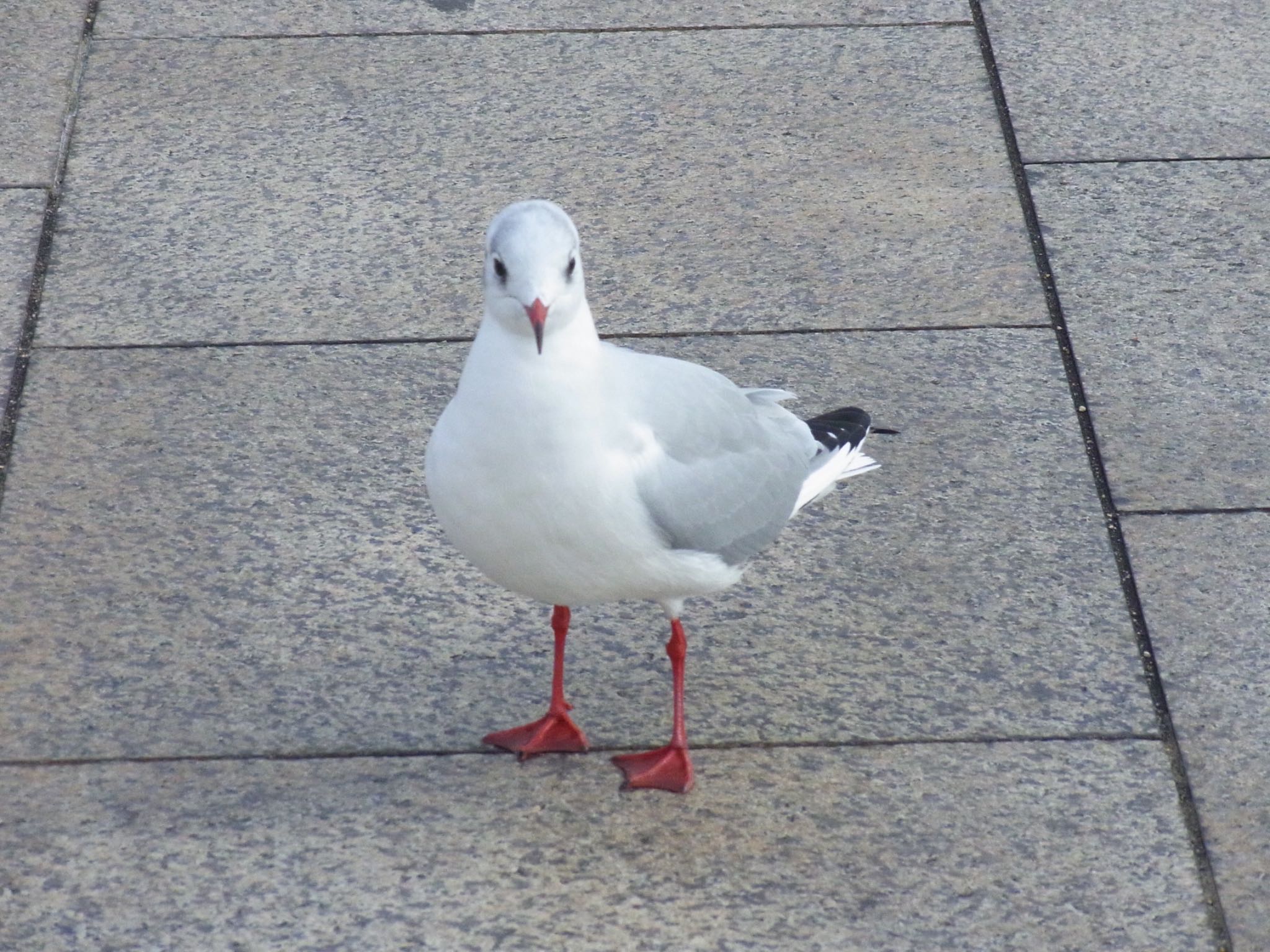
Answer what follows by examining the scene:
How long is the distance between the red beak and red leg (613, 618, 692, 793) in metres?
0.99

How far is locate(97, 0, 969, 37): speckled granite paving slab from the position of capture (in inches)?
288

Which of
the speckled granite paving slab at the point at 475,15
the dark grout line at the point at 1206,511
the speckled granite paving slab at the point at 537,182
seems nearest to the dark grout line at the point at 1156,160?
the speckled granite paving slab at the point at 537,182

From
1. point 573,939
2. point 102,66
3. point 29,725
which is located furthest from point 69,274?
point 573,939

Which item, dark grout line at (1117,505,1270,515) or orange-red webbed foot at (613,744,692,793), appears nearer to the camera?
orange-red webbed foot at (613,744,692,793)

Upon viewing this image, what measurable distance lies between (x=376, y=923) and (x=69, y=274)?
308cm

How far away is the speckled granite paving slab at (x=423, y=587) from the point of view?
4.23 m

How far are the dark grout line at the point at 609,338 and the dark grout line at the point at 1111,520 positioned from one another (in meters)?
0.31

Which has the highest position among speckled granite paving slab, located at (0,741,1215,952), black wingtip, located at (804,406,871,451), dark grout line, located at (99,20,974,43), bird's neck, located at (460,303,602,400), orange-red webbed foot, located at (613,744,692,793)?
dark grout line, located at (99,20,974,43)

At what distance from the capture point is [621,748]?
4180 mm

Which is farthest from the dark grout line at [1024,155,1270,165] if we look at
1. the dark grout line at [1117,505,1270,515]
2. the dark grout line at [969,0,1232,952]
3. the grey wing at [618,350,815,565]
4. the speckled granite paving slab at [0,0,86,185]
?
the speckled granite paving slab at [0,0,86,185]

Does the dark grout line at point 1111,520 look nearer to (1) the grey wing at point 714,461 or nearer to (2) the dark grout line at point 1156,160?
(2) the dark grout line at point 1156,160

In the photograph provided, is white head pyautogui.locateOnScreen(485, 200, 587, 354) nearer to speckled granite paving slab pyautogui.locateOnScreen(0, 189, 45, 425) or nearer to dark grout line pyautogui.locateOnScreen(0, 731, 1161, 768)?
dark grout line pyautogui.locateOnScreen(0, 731, 1161, 768)

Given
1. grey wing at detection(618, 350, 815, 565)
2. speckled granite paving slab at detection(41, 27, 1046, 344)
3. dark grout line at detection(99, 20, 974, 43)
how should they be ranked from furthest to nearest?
dark grout line at detection(99, 20, 974, 43) < speckled granite paving slab at detection(41, 27, 1046, 344) < grey wing at detection(618, 350, 815, 565)

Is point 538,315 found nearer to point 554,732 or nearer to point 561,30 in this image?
point 554,732
